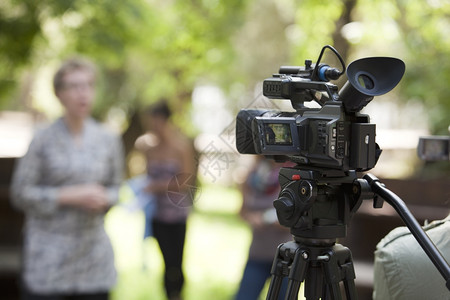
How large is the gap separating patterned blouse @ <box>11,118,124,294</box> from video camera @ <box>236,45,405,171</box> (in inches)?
83.3

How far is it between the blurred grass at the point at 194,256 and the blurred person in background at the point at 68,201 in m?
1.02

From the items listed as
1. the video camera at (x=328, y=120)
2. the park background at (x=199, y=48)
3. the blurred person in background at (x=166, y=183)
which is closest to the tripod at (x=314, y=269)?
the video camera at (x=328, y=120)

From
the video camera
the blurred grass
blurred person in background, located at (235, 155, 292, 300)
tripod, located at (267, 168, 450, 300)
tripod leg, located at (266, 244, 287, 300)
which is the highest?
the video camera


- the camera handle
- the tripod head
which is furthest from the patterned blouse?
the camera handle

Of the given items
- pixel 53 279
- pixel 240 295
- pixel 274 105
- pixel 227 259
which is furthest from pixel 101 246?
pixel 227 259

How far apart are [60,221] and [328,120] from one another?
2396mm

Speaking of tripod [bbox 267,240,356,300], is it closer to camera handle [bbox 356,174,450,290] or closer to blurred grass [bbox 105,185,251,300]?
camera handle [bbox 356,174,450,290]

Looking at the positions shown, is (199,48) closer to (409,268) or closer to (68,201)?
(68,201)

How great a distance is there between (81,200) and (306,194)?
215 cm

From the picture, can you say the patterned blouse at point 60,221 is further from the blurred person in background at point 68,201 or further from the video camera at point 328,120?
the video camera at point 328,120

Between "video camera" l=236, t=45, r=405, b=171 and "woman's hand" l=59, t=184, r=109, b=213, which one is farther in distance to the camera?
"woman's hand" l=59, t=184, r=109, b=213

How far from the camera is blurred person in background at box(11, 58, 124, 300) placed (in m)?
3.51

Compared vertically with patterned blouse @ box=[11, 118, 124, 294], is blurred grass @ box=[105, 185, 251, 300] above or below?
below

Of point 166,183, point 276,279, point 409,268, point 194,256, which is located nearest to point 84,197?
point 166,183
